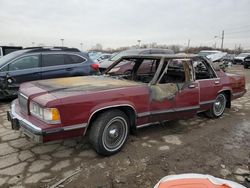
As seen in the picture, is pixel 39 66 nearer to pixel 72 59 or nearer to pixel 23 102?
pixel 72 59

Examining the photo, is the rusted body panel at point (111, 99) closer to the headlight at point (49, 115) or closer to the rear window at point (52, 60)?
the headlight at point (49, 115)

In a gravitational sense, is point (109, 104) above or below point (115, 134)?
above

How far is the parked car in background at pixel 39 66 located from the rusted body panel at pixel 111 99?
9.30ft

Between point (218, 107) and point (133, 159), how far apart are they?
323 centimetres

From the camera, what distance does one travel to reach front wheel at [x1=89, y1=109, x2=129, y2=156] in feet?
12.2

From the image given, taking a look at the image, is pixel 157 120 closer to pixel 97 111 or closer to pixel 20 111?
pixel 97 111

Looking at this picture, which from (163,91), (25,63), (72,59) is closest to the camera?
(163,91)

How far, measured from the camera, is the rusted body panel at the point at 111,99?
11.2ft

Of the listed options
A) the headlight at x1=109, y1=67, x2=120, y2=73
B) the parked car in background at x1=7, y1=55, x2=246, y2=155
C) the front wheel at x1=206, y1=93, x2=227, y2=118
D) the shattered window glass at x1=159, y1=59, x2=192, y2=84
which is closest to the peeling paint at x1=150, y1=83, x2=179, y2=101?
the parked car in background at x1=7, y1=55, x2=246, y2=155

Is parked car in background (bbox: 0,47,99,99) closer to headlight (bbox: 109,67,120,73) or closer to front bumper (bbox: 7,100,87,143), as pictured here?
headlight (bbox: 109,67,120,73)

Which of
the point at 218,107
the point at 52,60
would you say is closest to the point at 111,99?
the point at 218,107

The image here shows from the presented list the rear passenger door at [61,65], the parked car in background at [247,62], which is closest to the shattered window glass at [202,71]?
the rear passenger door at [61,65]

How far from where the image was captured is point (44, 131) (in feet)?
10.7

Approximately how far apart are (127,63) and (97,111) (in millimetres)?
2510
